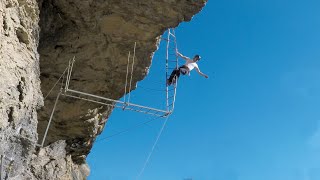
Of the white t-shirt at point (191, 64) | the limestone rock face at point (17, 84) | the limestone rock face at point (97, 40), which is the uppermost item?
the white t-shirt at point (191, 64)

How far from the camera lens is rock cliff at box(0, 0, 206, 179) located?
1088cm

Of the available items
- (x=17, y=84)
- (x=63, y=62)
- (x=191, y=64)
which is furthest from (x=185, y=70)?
(x=17, y=84)

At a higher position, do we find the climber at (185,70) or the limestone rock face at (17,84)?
the climber at (185,70)

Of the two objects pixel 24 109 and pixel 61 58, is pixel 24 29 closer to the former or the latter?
pixel 24 109

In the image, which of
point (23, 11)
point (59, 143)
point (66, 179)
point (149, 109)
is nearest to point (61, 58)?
point (23, 11)

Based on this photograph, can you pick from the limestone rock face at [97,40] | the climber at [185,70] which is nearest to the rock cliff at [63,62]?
the limestone rock face at [97,40]

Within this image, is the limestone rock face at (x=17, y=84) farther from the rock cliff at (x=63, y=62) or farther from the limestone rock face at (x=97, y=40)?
the limestone rock face at (x=97, y=40)

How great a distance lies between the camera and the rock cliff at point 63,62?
10883 mm

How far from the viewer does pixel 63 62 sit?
54.2 feet

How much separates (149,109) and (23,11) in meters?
4.62

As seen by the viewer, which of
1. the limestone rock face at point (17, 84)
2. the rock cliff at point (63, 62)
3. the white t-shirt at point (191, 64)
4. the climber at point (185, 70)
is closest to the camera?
the limestone rock face at point (17, 84)

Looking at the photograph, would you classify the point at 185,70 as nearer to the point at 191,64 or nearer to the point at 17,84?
the point at 191,64

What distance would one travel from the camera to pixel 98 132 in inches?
903

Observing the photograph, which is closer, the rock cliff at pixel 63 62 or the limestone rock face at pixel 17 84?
the limestone rock face at pixel 17 84
